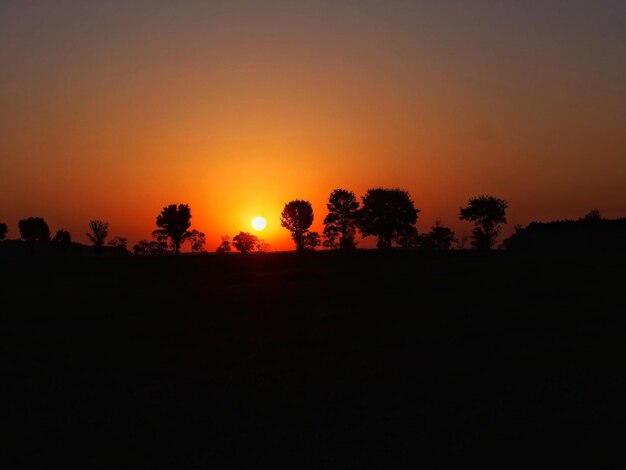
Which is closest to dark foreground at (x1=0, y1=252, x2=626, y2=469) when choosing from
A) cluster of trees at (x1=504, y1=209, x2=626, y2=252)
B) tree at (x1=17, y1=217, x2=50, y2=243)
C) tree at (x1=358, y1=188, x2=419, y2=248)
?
cluster of trees at (x1=504, y1=209, x2=626, y2=252)

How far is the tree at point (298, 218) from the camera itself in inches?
4518

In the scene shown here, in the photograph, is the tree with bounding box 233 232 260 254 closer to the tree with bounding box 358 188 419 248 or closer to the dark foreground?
the tree with bounding box 358 188 419 248

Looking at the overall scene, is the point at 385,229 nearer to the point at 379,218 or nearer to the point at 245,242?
the point at 379,218

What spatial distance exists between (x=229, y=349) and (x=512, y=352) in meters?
8.06

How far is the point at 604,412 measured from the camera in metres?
11.0

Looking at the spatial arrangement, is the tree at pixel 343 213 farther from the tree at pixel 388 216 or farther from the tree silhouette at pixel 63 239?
the tree silhouette at pixel 63 239

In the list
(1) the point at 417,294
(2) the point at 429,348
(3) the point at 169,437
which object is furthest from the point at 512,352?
(1) the point at 417,294

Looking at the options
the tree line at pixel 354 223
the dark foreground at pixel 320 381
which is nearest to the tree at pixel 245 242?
the tree line at pixel 354 223

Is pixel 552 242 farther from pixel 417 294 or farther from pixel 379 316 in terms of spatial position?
pixel 379 316

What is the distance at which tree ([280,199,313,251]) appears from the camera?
115m

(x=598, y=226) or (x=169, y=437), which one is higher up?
(x=598, y=226)

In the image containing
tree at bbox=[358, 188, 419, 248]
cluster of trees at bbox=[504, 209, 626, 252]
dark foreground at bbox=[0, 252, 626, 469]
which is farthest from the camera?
tree at bbox=[358, 188, 419, 248]

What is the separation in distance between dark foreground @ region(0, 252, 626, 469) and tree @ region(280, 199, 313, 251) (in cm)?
8447

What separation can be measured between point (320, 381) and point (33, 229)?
129078mm
